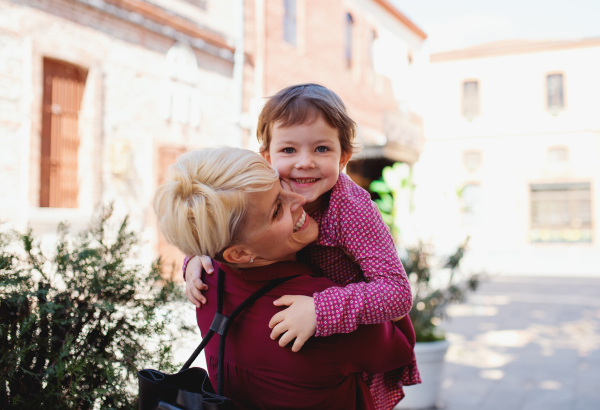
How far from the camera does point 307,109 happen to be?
1.62 m

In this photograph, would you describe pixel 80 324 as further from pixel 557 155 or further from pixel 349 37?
pixel 557 155

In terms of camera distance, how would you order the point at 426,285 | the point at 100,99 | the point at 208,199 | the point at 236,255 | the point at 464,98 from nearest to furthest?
the point at 208,199 < the point at 236,255 < the point at 426,285 < the point at 100,99 < the point at 464,98

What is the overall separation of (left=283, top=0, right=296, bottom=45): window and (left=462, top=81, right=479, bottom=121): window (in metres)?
18.0

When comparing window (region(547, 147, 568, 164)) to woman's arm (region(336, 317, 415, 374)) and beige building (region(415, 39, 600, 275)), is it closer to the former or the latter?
beige building (region(415, 39, 600, 275))

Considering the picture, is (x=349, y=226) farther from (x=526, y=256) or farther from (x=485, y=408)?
(x=526, y=256)

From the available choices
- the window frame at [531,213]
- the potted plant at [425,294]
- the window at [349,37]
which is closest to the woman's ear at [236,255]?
the potted plant at [425,294]

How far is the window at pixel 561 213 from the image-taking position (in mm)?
25703

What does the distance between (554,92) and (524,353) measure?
76.7ft

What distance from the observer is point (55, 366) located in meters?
1.72

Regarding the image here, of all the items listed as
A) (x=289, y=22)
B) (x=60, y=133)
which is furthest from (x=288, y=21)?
(x=60, y=133)

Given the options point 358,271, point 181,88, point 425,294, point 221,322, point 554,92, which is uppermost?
point 554,92

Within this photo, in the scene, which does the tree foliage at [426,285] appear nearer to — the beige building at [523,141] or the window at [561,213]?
the beige building at [523,141]

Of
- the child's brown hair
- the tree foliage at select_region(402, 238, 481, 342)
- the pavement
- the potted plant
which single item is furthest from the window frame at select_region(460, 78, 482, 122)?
the child's brown hair

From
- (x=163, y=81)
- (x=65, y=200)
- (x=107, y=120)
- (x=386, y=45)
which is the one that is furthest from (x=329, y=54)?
(x=65, y=200)
